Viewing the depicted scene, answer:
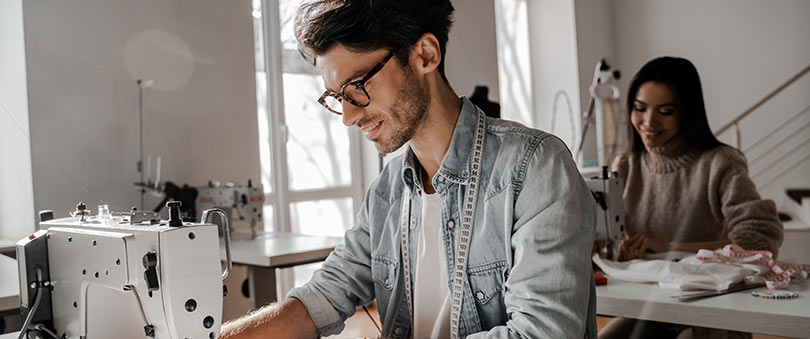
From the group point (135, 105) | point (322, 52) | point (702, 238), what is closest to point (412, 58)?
point (322, 52)

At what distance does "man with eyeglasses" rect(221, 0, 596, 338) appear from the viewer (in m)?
1.01

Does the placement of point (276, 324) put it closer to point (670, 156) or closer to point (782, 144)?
point (670, 156)

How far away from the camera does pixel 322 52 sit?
1.20m

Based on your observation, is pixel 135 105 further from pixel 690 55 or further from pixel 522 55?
pixel 690 55

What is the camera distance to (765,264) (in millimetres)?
1649

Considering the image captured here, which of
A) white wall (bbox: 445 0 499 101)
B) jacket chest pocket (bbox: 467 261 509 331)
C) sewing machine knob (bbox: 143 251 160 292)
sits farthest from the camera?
white wall (bbox: 445 0 499 101)

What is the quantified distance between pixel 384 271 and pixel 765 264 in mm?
1007

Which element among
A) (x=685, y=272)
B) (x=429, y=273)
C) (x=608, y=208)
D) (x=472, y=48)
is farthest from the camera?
(x=472, y=48)

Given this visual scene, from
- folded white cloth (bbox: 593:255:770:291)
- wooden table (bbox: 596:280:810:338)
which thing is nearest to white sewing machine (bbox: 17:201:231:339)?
wooden table (bbox: 596:280:810:338)

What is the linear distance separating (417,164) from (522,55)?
1.18 meters

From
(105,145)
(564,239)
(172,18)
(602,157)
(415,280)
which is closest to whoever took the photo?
(564,239)

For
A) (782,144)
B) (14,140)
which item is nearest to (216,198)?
(14,140)

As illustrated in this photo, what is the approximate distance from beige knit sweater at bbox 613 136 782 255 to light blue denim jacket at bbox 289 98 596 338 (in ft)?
3.82

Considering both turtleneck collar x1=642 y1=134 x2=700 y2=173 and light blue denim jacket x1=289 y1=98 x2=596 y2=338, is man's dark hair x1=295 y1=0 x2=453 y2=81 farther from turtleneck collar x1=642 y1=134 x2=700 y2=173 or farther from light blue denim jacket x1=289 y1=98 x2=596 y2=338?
turtleneck collar x1=642 y1=134 x2=700 y2=173
